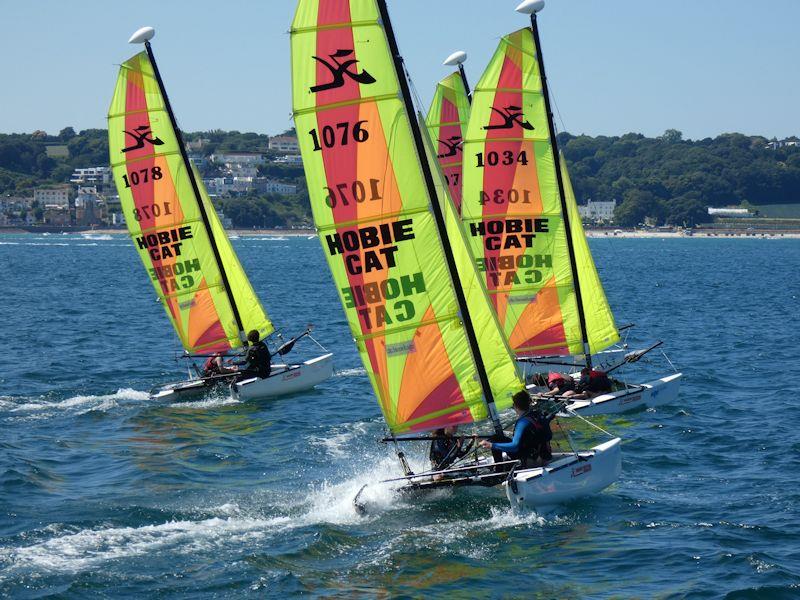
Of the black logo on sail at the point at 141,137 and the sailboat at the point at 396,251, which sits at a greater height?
the black logo on sail at the point at 141,137

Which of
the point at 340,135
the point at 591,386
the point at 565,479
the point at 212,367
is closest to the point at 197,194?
the point at 212,367

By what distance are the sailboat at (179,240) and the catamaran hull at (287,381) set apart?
0.02 m

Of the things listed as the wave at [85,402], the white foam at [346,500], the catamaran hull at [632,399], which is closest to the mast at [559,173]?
the catamaran hull at [632,399]

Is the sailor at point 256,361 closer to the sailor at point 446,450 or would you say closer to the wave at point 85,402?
the wave at point 85,402

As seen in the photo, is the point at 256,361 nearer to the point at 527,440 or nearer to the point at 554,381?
the point at 554,381

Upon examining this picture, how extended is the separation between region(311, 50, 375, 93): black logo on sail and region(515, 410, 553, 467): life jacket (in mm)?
5246

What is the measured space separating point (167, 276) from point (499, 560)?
15.5 metres

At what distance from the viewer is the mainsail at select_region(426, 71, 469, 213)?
1129 inches

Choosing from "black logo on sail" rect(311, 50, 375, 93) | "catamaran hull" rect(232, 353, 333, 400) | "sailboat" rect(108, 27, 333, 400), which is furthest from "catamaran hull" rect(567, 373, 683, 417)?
"black logo on sail" rect(311, 50, 375, 93)

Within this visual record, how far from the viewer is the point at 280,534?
50.4 ft

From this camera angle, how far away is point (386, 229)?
1581 cm

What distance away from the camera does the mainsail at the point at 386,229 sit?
15.3 metres

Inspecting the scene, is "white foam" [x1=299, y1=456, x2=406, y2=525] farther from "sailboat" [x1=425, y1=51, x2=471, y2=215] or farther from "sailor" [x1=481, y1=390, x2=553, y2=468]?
"sailboat" [x1=425, y1=51, x2=471, y2=215]

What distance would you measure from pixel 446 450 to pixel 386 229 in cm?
355
